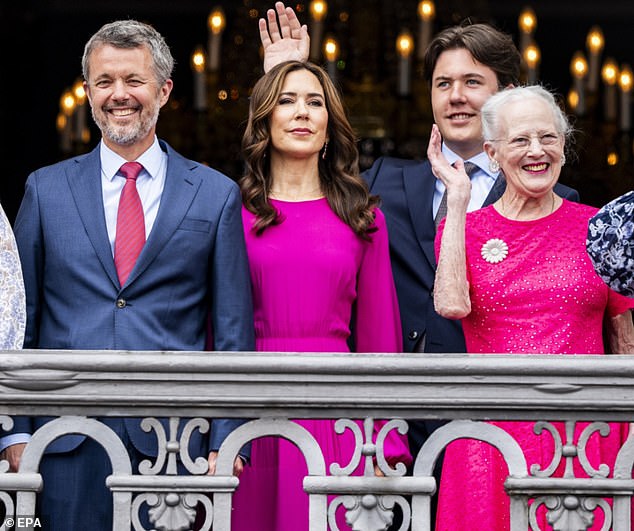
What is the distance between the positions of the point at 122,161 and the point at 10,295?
0.70 metres

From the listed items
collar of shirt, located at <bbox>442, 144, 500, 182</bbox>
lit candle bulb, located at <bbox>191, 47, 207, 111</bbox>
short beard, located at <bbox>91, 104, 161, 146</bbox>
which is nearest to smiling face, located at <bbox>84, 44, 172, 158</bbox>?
short beard, located at <bbox>91, 104, 161, 146</bbox>

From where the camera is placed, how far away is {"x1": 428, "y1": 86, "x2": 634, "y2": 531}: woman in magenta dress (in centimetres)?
410

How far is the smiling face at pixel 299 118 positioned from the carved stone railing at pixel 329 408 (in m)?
1.19

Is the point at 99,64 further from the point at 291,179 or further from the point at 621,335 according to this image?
the point at 621,335

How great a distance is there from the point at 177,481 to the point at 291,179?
1.36m

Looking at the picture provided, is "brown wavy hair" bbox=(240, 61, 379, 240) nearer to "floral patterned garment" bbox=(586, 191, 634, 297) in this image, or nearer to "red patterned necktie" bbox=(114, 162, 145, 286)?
"red patterned necktie" bbox=(114, 162, 145, 286)

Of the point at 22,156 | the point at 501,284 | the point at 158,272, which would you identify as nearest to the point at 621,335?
the point at 501,284

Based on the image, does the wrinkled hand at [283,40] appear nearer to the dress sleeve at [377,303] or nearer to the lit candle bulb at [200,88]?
the dress sleeve at [377,303]

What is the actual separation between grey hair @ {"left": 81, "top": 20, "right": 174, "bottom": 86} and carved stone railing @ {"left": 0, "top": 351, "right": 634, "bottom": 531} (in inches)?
45.9

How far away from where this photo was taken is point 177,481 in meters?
3.54

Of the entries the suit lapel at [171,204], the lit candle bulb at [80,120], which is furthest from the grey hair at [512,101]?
the lit candle bulb at [80,120]

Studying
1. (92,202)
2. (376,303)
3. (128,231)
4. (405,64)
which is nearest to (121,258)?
(128,231)

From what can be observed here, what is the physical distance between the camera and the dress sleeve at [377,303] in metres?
4.46

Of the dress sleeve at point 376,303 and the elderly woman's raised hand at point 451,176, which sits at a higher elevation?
the elderly woman's raised hand at point 451,176
